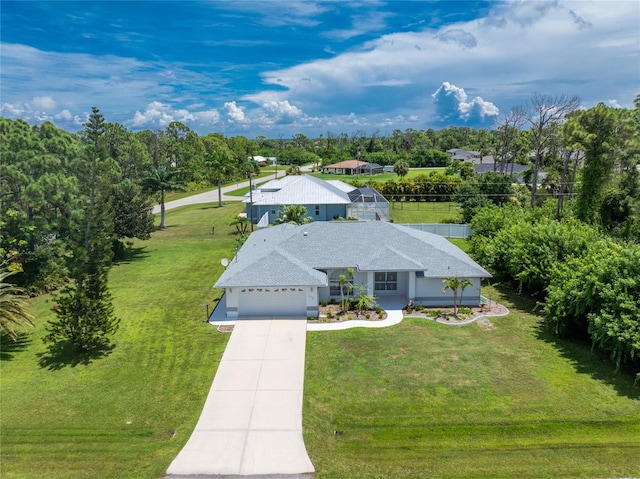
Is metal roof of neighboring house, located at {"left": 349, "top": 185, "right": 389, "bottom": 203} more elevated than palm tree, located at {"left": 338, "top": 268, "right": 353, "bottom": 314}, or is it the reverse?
metal roof of neighboring house, located at {"left": 349, "top": 185, "right": 389, "bottom": 203}

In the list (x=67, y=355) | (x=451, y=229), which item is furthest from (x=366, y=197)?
(x=67, y=355)

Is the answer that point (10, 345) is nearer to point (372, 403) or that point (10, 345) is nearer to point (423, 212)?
point (372, 403)

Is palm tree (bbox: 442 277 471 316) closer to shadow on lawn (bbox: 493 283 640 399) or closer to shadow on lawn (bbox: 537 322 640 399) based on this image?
shadow on lawn (bbox: 493 283 640 399)

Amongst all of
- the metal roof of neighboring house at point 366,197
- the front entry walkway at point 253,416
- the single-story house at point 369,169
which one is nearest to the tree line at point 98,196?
the front entry walkway at point 253,416

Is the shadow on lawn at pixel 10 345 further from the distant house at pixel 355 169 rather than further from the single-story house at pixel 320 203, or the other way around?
the distant house at pixel 355 169

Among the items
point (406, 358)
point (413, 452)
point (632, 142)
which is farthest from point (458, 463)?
point (632, 142)

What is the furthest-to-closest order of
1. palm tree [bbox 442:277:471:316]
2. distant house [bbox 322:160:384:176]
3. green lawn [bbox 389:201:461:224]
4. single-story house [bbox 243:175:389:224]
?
1. distant house [bbox 322:160:384:176]
2. green lawn [bbox 389:201:461:224]
3. single-story house [bbox 243:175:389:224]
4. palm tree [bbox 442:277:471:316]

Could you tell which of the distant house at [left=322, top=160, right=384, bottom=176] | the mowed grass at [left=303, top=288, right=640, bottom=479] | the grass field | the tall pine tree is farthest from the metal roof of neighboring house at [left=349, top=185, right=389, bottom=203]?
the distant house at [left=322, top=160, right=384, bottom=176]
